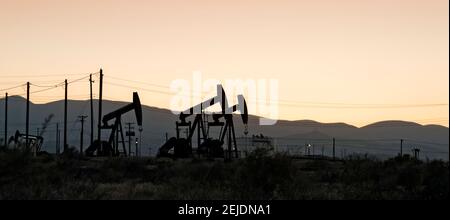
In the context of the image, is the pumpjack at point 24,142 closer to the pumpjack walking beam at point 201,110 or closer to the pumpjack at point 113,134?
the pumpjack at point 113,134

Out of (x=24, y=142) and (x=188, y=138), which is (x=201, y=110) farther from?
(x=24, y=142)

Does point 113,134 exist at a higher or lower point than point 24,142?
higher

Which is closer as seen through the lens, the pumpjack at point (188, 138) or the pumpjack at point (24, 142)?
the pumpjack at point (24, 142)

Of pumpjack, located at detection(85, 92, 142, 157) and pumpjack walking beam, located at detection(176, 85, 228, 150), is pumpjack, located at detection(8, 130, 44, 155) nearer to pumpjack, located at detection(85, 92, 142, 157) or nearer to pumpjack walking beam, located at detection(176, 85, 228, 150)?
pumpjack, located at detection(85, 92, 142, 157)

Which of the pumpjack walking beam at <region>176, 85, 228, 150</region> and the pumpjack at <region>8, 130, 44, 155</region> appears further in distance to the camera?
the pumpjack walking beam at <region>176, 85, 228, 150</region>

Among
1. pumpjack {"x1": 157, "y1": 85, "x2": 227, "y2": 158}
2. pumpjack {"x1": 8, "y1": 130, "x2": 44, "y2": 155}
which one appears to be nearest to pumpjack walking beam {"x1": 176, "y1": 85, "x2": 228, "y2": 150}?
pumpjack {"x1": 157, "y1": 85, "x2": 227, "y2": 158}

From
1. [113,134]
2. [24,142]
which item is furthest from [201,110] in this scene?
[24,142]

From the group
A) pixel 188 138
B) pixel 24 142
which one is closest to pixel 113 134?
pixel 188 138

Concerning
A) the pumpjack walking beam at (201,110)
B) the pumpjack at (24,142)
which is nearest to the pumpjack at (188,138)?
the pumpjack walking beam at (201,110)

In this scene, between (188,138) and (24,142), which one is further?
(188,138)
